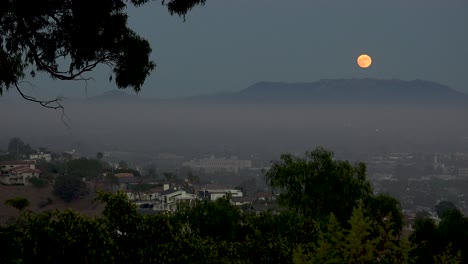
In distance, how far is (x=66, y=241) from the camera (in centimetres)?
1020

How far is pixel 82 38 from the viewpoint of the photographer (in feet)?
46.7

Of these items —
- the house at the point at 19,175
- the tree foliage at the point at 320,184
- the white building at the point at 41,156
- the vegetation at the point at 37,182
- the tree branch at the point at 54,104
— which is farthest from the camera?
the white building at the point at 41,156

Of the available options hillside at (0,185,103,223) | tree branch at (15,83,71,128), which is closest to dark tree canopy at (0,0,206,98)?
tree branch at (15,83,71,128)

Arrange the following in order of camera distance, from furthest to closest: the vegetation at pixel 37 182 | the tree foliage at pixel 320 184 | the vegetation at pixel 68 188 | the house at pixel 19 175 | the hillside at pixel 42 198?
the house at pixel 19 175, the vegetation at pixel 37 182, the vegetation at pixel 68 188, the hillside at pixel 42 198, the tree foliage at pixel 320 184

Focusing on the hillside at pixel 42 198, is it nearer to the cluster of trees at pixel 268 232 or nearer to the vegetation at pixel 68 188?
the vegetation at pixel 68 188

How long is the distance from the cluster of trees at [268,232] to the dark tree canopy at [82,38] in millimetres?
3703

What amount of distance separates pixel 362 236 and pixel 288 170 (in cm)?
1958

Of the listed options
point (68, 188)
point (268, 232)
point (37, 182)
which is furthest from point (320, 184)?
point (37, 182)

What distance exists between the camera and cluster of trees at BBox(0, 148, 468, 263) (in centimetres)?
513

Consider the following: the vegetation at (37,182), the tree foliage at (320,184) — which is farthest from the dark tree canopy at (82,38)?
the vegetation at (37,182)

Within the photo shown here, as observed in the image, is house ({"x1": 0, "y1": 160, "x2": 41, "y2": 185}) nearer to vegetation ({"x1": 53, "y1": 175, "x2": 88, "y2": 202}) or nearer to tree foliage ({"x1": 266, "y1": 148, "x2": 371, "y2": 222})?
vegetation ({"x1": 53, "y1": 175, "x2": 88, "y2": 202})

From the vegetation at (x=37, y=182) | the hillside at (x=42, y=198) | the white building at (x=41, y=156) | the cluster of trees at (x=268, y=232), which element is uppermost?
the white building at (x=41, y=156)

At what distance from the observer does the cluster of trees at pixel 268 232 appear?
5133 mm

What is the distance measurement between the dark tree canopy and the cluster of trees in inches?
146
